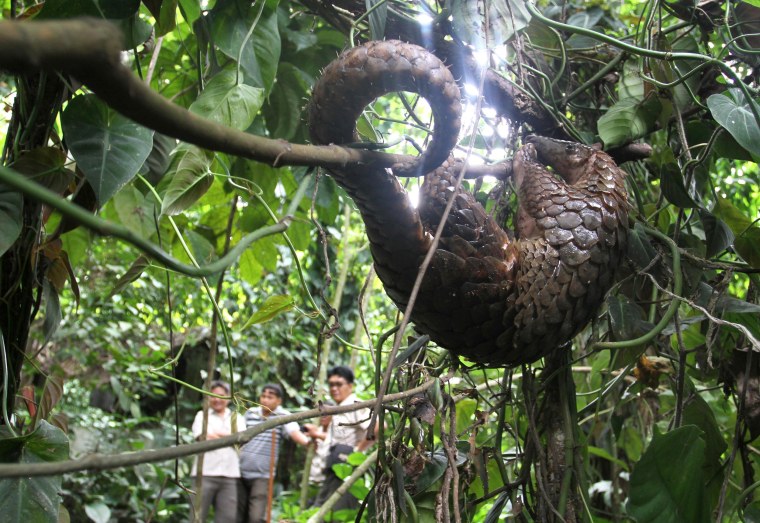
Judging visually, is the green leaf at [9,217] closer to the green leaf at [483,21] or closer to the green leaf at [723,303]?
the green leaf at [483,21]

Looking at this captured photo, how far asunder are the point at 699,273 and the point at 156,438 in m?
4.47

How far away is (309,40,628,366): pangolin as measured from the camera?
461 millimetres

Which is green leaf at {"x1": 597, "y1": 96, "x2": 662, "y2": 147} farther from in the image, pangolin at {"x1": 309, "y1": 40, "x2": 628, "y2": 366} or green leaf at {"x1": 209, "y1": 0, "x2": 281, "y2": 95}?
green leaf at {"x1": 209, "y1": 0, "x2": 281, "y2": 95}

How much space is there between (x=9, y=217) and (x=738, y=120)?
0.77 m

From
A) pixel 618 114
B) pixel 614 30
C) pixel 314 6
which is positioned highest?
pixel 614 30

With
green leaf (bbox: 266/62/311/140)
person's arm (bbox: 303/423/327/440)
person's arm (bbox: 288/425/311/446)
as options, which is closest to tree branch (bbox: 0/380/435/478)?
green leaf (bbox: 266/62/311/140)

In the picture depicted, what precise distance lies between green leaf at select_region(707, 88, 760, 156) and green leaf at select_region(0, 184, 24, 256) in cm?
74

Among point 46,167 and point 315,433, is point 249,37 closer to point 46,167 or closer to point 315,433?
point 46,167

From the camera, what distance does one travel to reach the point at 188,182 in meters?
0.80

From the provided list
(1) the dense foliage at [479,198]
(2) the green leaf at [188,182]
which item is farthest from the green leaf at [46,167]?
(2) the green leaf at [188,182]

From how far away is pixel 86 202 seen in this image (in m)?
0.76

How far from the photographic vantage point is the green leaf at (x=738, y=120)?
70 centimetres

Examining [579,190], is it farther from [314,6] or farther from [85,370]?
[85,370]

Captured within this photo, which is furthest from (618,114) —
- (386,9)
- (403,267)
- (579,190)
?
(403,267)
